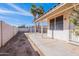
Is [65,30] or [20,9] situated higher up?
[20,9]

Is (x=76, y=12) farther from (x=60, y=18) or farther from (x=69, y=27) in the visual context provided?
(x=60, y=18)

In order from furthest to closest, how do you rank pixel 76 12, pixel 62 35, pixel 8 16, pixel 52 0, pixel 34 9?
pixel 34 9
pixel 62 35
pixel 8 16
pixel 52 0
pixel 76 12

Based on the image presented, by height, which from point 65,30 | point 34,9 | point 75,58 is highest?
point 34,9

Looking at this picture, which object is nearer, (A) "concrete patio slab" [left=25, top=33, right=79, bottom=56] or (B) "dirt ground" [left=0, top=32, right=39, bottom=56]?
(A) "concrete patio slab" [left=25, top=33, right=79, bottom=56]

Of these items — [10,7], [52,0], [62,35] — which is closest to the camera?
[52,0]

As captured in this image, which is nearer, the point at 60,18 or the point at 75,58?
the point at 75,58

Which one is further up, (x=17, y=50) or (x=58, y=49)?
(x=58, y=49)

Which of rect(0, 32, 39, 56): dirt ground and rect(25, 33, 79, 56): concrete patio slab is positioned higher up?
rect(25, 33, 79, 56): concrete patio slab

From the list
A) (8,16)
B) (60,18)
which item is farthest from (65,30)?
(8,16)

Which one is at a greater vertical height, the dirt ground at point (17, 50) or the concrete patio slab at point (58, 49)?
the concrete patio slab at point (58, 49)

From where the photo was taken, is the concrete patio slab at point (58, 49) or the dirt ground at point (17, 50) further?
the dirt ground at point (17, 50)

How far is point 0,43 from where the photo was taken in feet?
31.5

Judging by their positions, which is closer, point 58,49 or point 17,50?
point 58,49

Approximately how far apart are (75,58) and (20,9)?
629 cm
